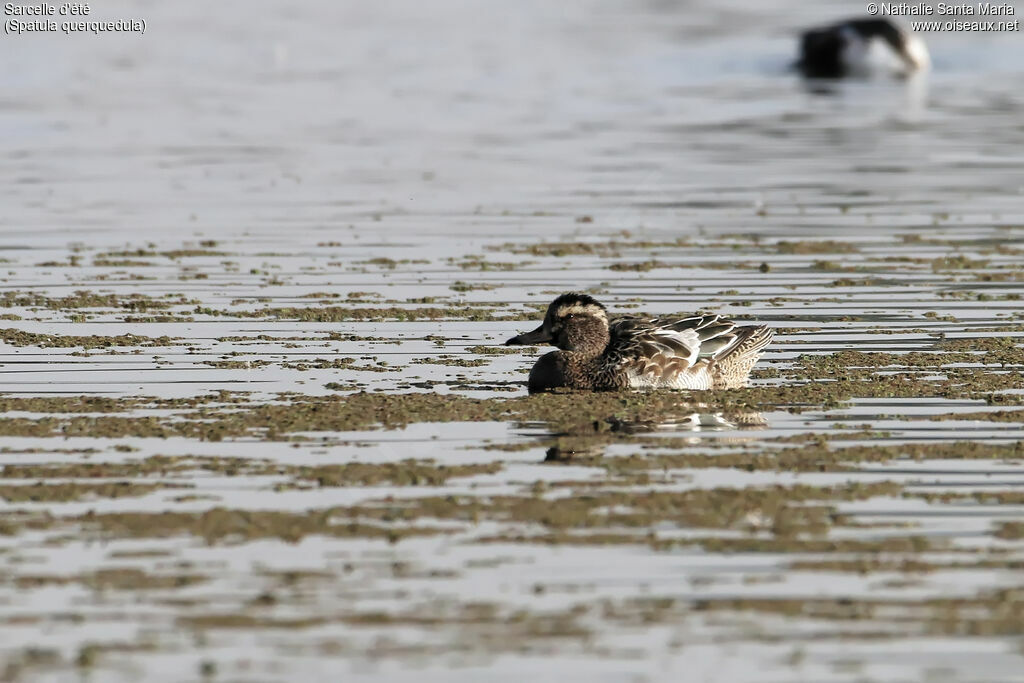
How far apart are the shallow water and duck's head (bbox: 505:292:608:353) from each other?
1.54 feet

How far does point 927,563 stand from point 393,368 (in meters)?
5.86

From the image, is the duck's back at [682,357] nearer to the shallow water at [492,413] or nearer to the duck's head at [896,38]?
the shallow water at [492,413]

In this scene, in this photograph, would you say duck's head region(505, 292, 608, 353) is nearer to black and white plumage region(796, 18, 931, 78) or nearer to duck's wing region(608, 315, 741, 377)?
duck's wing region(608, 315, 741, 377)

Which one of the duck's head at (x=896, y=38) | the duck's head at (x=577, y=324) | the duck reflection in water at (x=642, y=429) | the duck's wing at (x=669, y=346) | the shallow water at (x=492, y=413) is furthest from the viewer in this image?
the duck's head at (x=896, y=38)

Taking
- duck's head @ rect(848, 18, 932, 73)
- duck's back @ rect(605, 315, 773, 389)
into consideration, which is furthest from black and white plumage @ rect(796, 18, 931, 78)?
duck's back @ rect(605, 315, 773, 389)

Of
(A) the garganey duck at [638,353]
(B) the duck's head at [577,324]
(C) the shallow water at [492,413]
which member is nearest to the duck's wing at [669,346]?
(A) the garganey duck at [638,353]

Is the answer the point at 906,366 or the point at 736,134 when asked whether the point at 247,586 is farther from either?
the point at 736,134

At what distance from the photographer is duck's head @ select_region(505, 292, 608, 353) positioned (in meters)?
13.1

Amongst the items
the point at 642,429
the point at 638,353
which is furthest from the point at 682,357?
the point at 642,429

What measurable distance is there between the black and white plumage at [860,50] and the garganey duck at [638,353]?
27964 millimetres

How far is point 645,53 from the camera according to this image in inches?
1780

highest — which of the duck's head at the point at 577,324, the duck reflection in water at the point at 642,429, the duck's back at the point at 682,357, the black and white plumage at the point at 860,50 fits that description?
the black and white plumage at the point at 860,50

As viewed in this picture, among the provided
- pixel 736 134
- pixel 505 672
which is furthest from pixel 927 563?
pixel 736 134

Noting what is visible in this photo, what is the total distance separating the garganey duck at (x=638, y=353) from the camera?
503 inches
